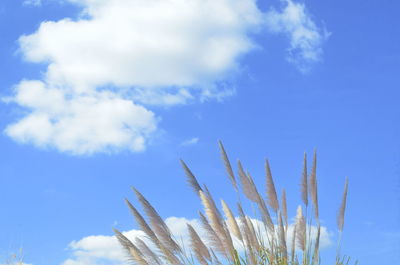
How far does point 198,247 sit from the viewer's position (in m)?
3.58

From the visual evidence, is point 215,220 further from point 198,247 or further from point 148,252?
point 148,252

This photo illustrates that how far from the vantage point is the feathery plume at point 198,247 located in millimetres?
3541

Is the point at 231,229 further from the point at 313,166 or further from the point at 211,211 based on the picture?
the point at 313,166

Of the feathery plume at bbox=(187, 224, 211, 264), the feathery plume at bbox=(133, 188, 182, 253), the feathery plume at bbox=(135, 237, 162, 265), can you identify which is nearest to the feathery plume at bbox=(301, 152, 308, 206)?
the feathery plume at bbox=(187, 224, 211, 264)

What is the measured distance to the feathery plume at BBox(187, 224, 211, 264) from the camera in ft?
11.6

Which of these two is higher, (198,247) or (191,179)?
(191,179)

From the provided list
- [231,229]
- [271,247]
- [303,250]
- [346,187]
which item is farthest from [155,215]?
[346,187]

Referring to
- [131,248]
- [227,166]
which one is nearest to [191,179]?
[227,166]

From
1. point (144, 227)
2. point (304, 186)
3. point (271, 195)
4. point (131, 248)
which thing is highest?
point (304, 186)

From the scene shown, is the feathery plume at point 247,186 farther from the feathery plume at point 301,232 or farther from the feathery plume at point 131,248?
the feathery plume at point 131,248

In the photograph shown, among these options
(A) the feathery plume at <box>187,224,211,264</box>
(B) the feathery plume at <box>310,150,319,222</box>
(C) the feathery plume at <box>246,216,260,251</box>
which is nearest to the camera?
(A) the feathery plume at <box>187,224,211,264</box>

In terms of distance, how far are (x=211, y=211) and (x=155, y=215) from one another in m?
0.37

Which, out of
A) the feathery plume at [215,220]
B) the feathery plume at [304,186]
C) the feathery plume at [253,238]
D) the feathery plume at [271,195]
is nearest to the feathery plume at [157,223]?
the feathery plume at [215,220]

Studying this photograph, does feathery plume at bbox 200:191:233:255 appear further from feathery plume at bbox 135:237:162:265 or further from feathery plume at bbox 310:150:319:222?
feathery plume at bbox 310:150:319:222
